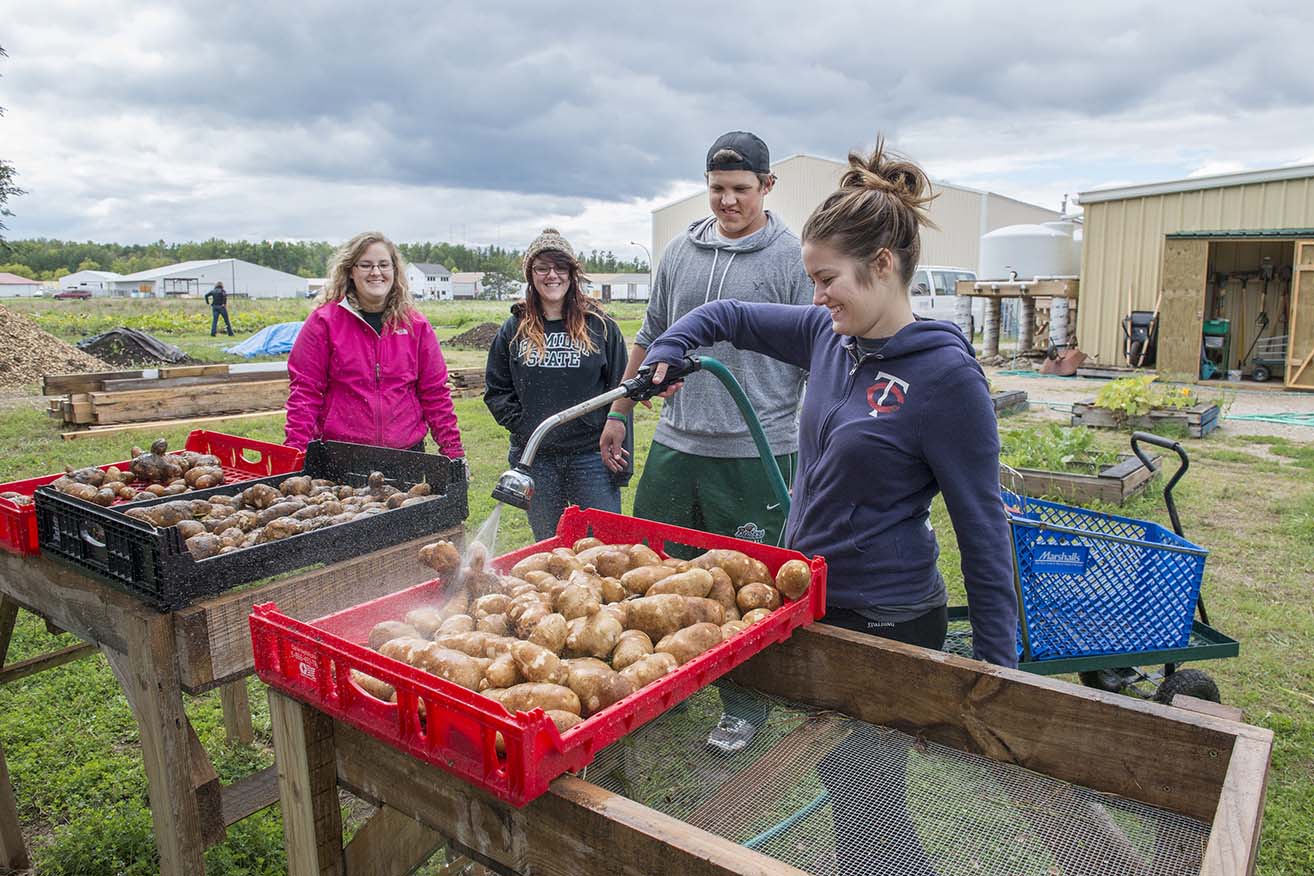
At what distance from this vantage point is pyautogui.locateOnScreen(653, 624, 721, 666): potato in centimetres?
187

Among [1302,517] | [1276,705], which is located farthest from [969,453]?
[1302,517]

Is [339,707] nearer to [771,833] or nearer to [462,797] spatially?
[462,797]

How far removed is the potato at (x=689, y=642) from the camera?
73.7 inches

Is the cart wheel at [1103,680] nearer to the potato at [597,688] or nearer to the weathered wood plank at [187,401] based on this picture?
the potato at [597,688]

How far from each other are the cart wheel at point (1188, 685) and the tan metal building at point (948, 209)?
3021 cm

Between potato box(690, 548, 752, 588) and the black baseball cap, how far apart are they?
1.78 meters

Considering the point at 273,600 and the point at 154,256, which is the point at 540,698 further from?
the point at 154,256

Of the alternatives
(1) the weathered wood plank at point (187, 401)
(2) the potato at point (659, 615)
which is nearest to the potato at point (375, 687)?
(2) the potato at point (659, 615)

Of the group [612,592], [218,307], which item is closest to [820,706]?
[612,592]

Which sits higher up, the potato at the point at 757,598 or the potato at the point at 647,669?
the potato at the point at 757,598

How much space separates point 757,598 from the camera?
212 centimetres

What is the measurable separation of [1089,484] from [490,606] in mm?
6585

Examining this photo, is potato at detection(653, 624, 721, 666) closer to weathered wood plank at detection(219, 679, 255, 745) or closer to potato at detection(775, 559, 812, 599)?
potato at detection(775, 559, 812, 599)

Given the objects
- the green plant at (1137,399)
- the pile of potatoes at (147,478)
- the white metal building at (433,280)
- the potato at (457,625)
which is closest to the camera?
the potato at (457,625)
